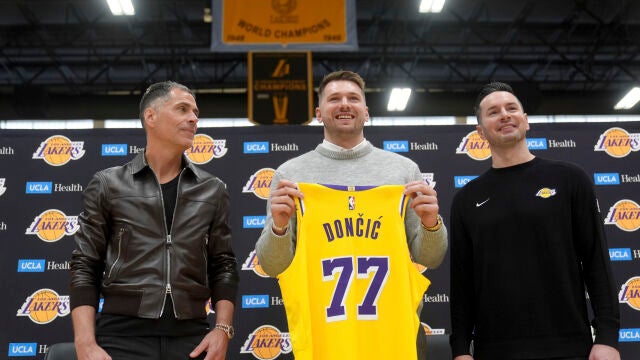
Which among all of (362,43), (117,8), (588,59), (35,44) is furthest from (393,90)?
(35,44)

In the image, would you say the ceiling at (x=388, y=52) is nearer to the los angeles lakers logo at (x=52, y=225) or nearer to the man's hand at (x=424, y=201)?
the los angeles lakers logo at (x=52, y=225)

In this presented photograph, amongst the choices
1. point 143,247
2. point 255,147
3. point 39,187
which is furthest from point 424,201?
point 39,187

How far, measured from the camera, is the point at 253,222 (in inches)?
170

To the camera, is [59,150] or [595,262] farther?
[59,150]

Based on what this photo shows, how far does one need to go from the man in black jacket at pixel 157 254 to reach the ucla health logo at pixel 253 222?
4.99 ft

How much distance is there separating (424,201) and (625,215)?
2792mm

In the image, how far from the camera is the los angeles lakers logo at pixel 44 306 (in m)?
4.09

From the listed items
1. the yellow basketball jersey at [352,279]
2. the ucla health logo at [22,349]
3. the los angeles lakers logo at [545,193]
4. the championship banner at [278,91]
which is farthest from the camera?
the championship banner at [278,91]

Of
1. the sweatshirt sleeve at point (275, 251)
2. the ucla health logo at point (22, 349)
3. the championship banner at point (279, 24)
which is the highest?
the championship banner at point (279, 24)

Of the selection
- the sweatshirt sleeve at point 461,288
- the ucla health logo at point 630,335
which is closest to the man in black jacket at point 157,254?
the sweatshirt sleeve at point 461,288

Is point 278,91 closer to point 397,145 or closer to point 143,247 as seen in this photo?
point 397,145

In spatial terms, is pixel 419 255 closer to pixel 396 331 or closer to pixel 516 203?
pixel 396 331

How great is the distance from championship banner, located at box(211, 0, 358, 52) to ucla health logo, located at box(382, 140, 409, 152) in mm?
1809

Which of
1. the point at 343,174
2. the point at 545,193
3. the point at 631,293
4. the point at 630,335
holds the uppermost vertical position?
the point at 343,174
